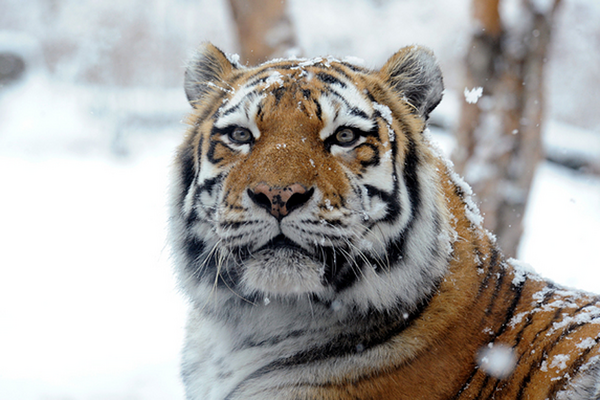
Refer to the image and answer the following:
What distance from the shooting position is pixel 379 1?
53.4ft

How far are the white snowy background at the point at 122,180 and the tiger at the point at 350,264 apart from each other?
26 centimetres

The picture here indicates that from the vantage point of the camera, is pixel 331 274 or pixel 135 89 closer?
pixel 331 274

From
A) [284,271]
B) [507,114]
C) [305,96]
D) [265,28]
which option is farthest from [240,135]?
[507,114]

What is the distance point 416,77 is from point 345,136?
0.43 meters

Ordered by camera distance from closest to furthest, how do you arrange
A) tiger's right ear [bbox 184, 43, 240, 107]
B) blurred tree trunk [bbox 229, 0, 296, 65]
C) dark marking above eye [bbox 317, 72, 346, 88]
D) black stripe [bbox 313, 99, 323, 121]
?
black stripe [bbox 313, 99, 323, 121] → dark marking above eye [bbox 317, 72, 346, 88] → tiger's right ear [bbox 184, 43, 240, 107] → blurred tree trunk [bbox 229, 0, 296, 65]

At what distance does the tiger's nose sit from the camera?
1.33 meters

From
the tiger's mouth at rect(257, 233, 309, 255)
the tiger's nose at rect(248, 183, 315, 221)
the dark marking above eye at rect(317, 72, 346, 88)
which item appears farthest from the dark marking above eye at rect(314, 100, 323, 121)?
the tiger's mouth at rect(257, 233, 309, 255)

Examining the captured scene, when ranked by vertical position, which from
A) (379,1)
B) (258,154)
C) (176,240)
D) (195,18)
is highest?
(379,1)

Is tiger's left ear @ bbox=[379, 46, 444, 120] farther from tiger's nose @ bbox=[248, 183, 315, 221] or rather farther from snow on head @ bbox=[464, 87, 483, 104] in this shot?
snow on head @ bbox=[464, 87, 483, 104]

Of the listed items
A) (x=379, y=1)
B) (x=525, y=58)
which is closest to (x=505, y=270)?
(x=525, y=58)

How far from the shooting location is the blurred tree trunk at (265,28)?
4070 millimetres

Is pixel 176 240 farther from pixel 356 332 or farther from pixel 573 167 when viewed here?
pixel 573 167

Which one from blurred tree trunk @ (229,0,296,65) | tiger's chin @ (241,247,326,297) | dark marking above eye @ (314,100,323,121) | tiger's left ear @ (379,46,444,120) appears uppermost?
blurred tree trunk @ (229,0,296,65)

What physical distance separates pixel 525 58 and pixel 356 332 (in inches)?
121
